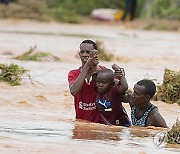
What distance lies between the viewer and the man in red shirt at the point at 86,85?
771 centimetres

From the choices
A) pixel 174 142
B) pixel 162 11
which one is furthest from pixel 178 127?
pixel 162 11

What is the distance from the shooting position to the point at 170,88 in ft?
34.6

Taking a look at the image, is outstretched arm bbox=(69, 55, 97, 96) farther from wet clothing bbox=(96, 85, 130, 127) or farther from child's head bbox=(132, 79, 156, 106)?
child's head bbox=(132, 79, 156, 106)

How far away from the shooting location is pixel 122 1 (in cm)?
3569

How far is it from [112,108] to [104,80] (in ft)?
1.10

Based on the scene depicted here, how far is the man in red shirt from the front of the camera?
771cm

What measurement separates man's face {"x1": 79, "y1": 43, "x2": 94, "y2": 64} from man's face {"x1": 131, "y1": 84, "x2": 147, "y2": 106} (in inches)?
25.0

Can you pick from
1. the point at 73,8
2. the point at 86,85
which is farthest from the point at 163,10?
the point at 86,85

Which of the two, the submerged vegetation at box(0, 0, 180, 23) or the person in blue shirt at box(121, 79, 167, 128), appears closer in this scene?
the person in blue shirt at box(121, 79, 167, 128)

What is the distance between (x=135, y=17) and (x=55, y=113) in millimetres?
25379

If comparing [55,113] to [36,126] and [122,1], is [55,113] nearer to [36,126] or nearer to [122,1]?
[36,126]

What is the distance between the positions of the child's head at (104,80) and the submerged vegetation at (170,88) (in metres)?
2.90

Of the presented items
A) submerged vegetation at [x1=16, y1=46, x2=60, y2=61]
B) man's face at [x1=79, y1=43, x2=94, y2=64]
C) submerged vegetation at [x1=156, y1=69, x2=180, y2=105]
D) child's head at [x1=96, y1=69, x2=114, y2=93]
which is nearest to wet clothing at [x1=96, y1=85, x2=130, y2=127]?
child's head at [x1=96, y1=69, x2=114, y2=93]

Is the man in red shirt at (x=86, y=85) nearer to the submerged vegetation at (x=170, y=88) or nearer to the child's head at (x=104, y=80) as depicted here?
the child's head at (x=104, y=80)
